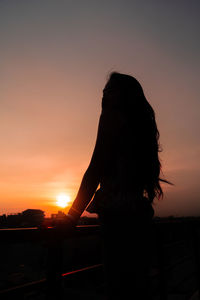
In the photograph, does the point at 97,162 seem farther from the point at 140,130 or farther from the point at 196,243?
the point at 196,243

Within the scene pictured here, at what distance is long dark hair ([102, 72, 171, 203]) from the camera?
1.29m

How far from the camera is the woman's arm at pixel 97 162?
1146 millimetres

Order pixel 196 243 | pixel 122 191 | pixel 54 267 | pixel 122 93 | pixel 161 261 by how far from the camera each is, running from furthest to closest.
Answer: pixel 196 243 < pixel 161 261 < pixel 122 93 < pixel 54 267 < pixel 122 191

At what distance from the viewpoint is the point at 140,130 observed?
1362 mm

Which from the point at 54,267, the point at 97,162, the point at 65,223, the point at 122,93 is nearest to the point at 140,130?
the point at 122,93

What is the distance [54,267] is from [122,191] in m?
0.61

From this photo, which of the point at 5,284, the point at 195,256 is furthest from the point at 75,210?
the point at 5,284

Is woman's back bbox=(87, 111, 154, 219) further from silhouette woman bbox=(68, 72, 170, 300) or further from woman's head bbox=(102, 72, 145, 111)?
woman's head bbox=(102, 72, 145, 111)

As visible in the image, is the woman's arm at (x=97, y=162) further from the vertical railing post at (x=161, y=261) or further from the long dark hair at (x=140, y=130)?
the vertical railing post at (x=161, y=261)

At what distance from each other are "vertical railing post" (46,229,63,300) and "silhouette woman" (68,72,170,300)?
9.7 inches

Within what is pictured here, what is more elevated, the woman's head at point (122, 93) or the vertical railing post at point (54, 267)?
the woman's head at point (122, 93)

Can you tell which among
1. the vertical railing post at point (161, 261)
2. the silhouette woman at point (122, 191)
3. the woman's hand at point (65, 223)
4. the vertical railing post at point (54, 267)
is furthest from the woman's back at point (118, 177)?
the vertical railing post at point (161, 261)

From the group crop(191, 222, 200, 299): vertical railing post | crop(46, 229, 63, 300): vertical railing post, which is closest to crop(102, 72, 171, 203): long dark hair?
crop(46, 229, 63, 300): vertical railing post

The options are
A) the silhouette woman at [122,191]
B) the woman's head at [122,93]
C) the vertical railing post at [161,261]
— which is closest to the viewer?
the silhouette woman at [122,191]
